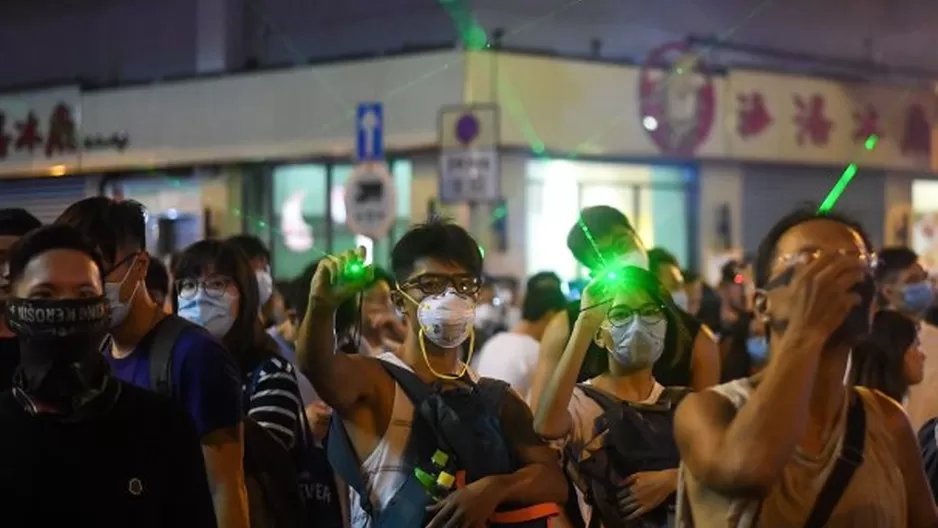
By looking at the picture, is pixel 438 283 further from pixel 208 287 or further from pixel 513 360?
pixel 513 360

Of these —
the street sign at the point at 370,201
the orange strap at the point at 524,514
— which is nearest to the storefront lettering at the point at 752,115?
the street sign at the point at 370,201

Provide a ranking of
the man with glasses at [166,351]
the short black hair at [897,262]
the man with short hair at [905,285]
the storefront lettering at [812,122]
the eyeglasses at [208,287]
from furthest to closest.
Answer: the storefront lettering at [812,122] < the short black hair at [897,262] < the man with short hair at [905,285] < the eyeglasses at [208,287] < the man with glasses at [166,351]

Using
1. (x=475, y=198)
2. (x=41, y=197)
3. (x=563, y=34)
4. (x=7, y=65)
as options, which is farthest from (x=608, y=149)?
(x=7, y=65)

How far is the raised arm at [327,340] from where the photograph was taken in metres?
4.16

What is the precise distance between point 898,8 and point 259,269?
60.2 feet

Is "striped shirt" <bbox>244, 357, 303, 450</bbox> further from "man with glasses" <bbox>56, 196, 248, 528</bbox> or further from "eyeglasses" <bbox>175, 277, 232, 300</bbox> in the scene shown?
"man with glasses" <bbox>56, 196, 248, 528</bbox>

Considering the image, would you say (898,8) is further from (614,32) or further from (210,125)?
(210,125)

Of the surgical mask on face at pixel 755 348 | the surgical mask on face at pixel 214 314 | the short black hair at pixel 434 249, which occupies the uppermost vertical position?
the short black hair at pixel 434 249

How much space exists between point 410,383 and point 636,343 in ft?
2.90

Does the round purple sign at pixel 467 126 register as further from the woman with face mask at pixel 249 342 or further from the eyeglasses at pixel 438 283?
the eyeglasses at pixel 438 283

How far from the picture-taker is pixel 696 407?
131 inches

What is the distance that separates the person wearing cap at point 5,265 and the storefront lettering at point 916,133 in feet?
63.5

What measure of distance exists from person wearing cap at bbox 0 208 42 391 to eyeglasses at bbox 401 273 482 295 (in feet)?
3.69

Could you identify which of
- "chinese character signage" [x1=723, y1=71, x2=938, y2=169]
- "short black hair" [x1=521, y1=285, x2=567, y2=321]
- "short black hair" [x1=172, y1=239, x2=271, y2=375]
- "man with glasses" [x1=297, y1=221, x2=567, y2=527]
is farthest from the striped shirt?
"chinese character signage" [x1=723, y1=71, x2=938, y2=169]
